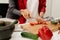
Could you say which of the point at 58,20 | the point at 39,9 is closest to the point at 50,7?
the point at 39,9

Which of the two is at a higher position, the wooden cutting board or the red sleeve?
the red sleeve

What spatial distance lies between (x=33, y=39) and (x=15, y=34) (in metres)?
0.16

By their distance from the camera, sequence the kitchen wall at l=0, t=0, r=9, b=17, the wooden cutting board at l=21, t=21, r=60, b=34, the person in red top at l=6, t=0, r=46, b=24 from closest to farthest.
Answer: the wooden cutting board at l=21, t=21, r=60, b=34, the person in red top at l=6, t=0, r=46, b=24, the kitchen wall at l=0, t=0, r=9, b=17

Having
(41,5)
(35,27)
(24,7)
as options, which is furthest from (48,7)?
(35,27)

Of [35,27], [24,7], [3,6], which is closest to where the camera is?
[35,27]

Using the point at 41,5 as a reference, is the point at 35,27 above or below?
below

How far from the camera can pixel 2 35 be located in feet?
2.64

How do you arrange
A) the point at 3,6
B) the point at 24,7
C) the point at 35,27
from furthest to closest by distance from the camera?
the point at 3,6
the point at 24,7
the point at 35,27

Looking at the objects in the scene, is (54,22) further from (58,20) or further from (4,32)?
(4,32)

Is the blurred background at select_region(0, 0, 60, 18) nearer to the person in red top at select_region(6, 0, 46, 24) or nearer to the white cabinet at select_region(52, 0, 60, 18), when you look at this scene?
the white cabinet at select_region(52, 0, 60, 18)

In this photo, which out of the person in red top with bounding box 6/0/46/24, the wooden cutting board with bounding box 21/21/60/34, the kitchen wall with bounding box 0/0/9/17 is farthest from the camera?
the kitchen wall with bounding box 0/0/9/17

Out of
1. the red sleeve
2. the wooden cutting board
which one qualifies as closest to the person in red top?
the red sleeve

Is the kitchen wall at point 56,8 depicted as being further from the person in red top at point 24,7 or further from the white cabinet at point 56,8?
the person in red top at point 24,7

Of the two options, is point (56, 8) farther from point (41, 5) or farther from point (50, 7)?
point (41, 5)
